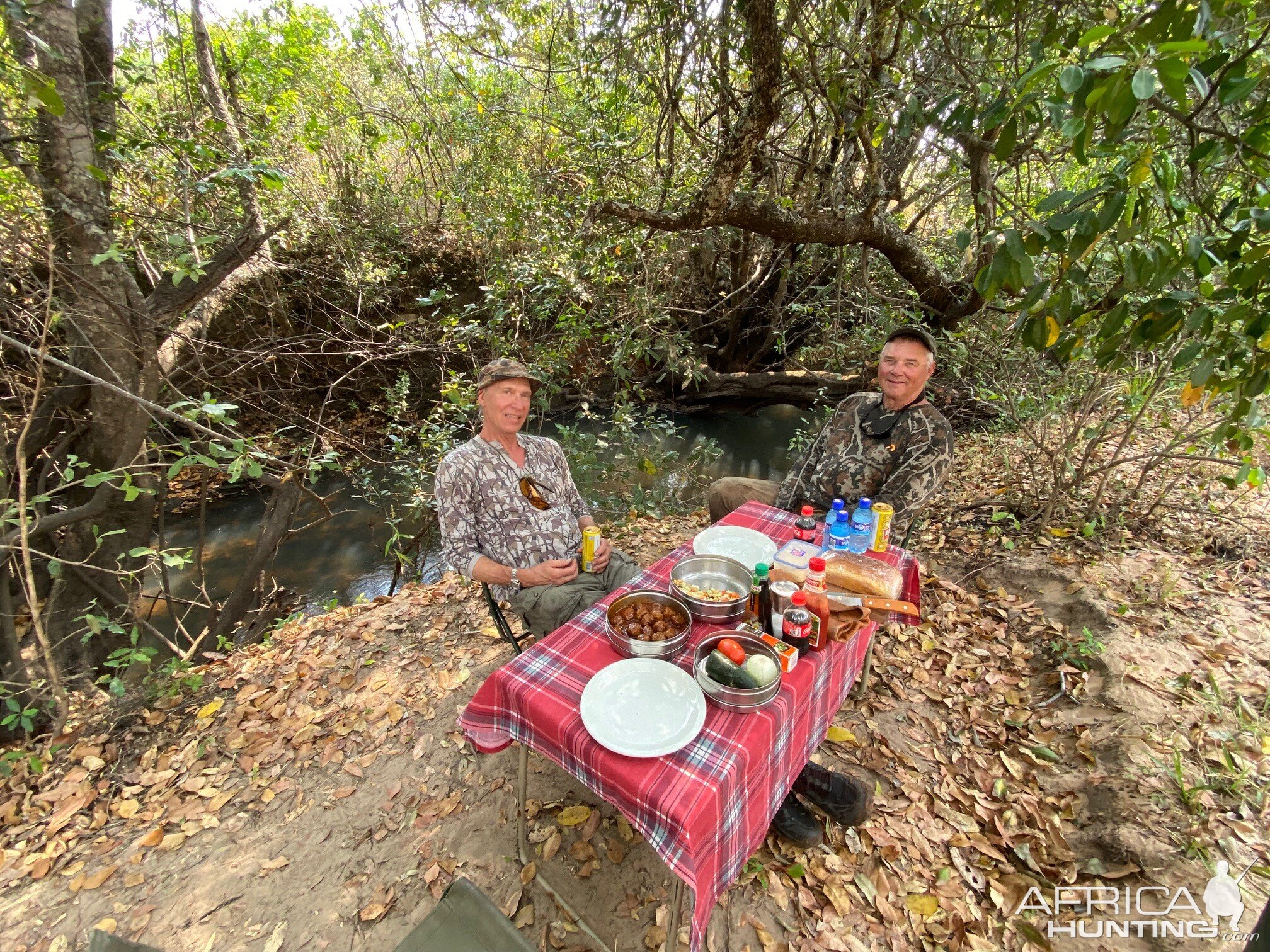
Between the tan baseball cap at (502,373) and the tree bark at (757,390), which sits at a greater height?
the tan baseball cap at (502,373)

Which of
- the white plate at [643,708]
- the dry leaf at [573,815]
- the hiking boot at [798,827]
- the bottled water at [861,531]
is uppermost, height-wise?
the bottled water at [861,531]

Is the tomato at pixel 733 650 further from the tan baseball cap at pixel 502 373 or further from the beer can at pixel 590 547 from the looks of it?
the tan baseball cap at pixel 502 373

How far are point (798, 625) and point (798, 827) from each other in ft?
3.75

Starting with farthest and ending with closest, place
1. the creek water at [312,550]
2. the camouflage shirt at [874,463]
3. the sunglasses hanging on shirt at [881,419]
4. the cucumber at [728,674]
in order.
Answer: the creek water at [312,550] → the sunglasses hanging on shirt at [881,419] → the camouflage shirt at [874,463] → the cucumber at [728,674]

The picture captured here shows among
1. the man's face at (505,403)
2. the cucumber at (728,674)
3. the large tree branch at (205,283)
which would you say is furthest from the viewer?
the large tree branch at (205,283)

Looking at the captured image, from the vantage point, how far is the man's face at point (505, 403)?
8.49 ft

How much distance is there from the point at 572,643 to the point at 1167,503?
5419 millimetres

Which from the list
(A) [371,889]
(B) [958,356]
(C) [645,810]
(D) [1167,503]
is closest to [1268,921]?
(C) [645,810]

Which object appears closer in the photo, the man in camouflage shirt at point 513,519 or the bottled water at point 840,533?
the bottled water at point 840,533

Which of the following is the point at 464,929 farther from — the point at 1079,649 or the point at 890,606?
the point at 1079,649

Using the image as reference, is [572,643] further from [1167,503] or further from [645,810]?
[1167,503]
